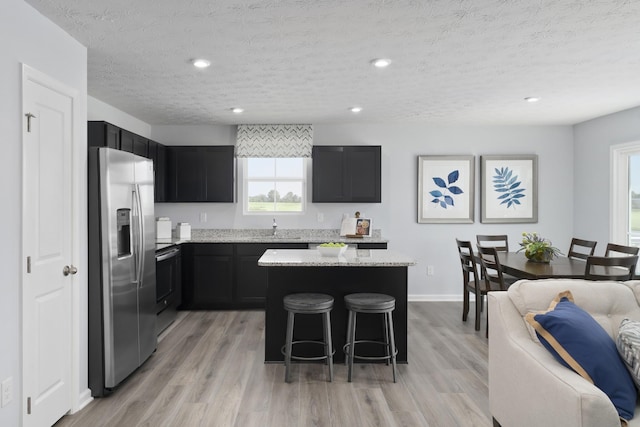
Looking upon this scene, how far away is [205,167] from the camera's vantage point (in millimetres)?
5680

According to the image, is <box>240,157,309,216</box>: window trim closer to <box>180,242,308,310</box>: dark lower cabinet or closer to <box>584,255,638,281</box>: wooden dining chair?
<box>180,242,308,310</box>: dark lower cabinet

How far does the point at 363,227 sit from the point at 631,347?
409 centimetres

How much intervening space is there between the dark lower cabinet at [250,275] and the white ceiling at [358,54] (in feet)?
5.53

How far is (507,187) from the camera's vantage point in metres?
5.97

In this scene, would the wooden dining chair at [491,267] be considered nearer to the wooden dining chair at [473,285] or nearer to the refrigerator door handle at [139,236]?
the wooden dining chair at [473,285]

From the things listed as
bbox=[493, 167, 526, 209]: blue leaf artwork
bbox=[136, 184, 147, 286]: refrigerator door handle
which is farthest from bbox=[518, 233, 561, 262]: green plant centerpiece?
bbox=[136, 184, 147, 286]: refrigerator door handle

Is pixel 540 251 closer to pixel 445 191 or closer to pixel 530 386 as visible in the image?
pixel 445 191

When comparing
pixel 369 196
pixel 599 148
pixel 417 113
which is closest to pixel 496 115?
pixel 417 113

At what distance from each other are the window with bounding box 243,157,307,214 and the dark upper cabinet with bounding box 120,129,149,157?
5.14ft

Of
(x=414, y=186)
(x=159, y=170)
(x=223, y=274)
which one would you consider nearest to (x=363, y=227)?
(x=414, y=186)

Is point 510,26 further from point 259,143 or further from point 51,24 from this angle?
point 259,143

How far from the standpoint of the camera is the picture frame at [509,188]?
5.95m

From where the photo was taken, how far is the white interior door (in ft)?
7.55

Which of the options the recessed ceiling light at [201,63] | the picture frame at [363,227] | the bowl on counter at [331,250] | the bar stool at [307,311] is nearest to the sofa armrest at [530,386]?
the bar stool at [307,311]
